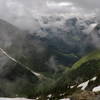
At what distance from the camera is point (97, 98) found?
254 ft

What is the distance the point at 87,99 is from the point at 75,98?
324 centimetres

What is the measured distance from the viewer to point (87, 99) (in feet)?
247

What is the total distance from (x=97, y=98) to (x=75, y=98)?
562 centimetres

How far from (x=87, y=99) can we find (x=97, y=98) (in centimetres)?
354

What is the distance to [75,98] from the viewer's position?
7694cm
